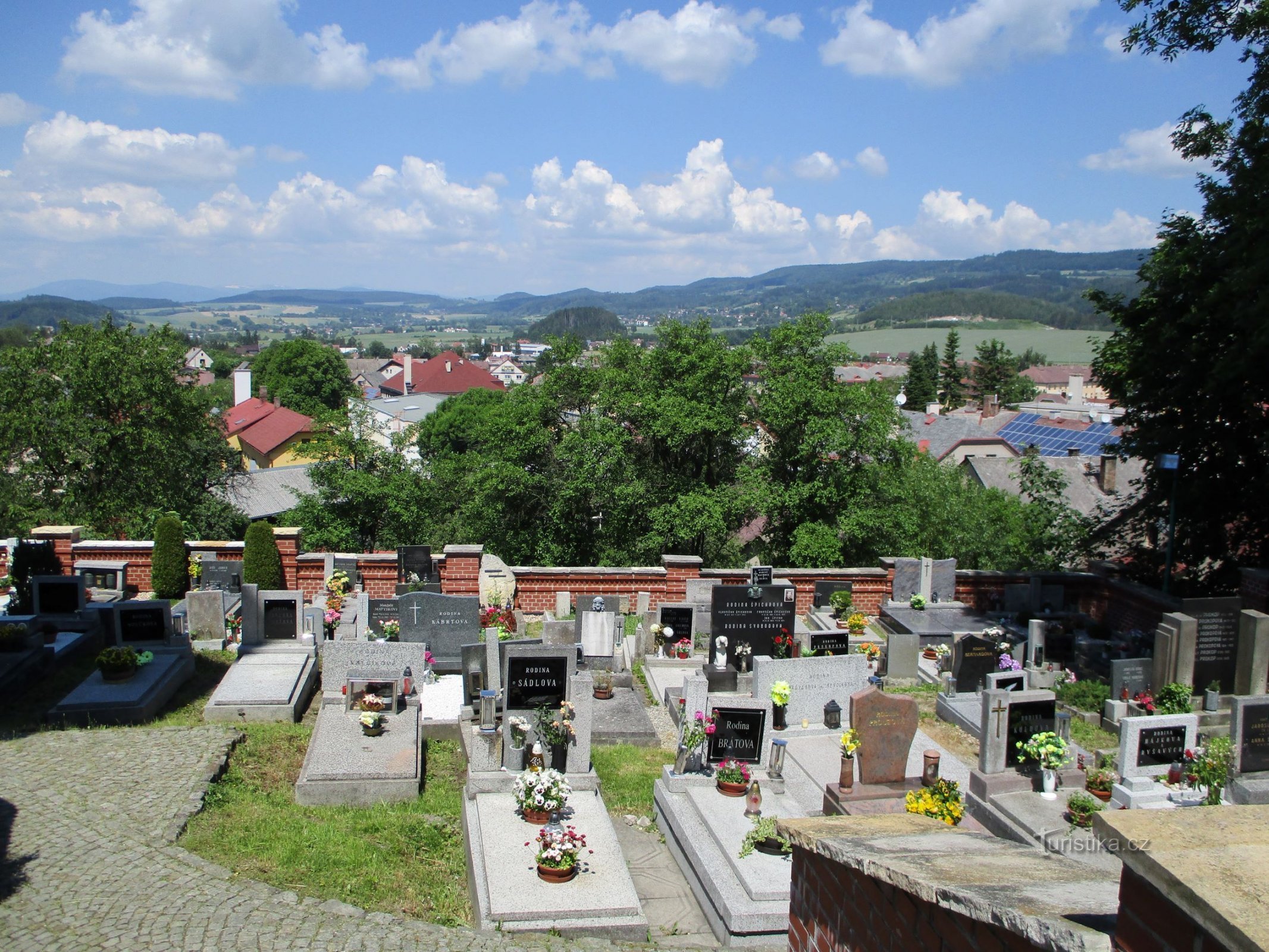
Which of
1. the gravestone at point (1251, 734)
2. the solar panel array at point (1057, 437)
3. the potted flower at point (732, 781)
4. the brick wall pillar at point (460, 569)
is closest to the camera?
the potted flower at point (732, 781)

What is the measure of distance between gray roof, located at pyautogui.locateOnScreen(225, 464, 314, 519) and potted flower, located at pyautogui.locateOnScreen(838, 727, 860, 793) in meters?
30.5

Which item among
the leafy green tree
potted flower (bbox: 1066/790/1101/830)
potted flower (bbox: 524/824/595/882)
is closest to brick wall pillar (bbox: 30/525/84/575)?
the leafy green tree

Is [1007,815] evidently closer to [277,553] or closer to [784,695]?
[784,695]

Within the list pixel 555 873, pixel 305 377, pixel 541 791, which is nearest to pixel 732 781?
pixel 541 791

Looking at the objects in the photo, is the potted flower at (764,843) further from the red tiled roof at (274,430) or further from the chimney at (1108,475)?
the red tiled roof at (274,430)

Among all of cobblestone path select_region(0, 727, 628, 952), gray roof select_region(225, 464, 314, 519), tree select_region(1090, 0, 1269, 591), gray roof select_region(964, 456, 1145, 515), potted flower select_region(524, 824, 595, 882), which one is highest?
tree select_region(1090, 0, 1269, 591)

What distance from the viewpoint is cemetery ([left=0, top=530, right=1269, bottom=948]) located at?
8.48m

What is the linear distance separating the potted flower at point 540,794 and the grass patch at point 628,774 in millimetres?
1356

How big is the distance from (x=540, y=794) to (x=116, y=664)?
638 cm

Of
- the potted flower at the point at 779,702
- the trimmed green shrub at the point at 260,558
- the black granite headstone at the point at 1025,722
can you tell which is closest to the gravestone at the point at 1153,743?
the black granite headstone at the point at 1025,722

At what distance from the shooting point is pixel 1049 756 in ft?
31.8

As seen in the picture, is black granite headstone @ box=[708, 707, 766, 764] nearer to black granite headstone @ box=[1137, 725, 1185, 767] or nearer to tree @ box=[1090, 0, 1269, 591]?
black granite headstone @ box=[1137, 725, 1185, 767]

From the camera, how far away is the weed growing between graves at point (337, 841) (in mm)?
7766

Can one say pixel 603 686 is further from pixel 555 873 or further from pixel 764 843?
pixel 555 873
